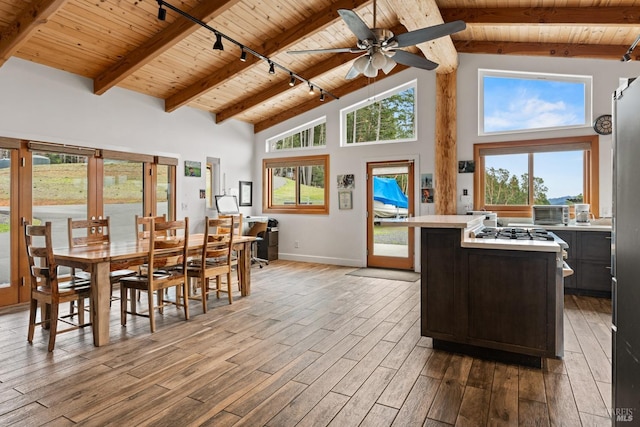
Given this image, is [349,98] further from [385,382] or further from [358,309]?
[385,382]

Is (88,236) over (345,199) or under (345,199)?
under

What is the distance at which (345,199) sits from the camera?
278 inches

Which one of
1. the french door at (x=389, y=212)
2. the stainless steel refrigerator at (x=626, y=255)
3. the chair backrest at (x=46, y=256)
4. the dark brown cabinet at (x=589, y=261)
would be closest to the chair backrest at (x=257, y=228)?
the french door at (x=389, y=212)

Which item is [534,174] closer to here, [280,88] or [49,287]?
[280,88]

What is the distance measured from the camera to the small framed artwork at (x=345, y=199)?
702cm

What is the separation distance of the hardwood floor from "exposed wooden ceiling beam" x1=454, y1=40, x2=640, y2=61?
3562mm

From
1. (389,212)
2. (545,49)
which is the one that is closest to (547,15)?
(545,49)

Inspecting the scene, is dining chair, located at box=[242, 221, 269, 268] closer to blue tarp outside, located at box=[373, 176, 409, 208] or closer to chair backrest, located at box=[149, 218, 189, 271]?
blue tarp outside, located at box=[373, 176, 409, 208]

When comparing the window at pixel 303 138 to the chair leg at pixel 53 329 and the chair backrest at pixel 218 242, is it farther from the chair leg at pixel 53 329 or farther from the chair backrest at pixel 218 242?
the chair leg at pixel 53 329

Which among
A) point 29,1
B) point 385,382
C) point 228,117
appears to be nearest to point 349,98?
point 228,117

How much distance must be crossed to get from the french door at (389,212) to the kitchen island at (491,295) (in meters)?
3.45

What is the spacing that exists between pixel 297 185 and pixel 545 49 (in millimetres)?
4820

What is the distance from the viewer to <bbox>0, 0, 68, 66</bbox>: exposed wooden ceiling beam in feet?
11.2

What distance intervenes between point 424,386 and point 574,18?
15.2 feet
